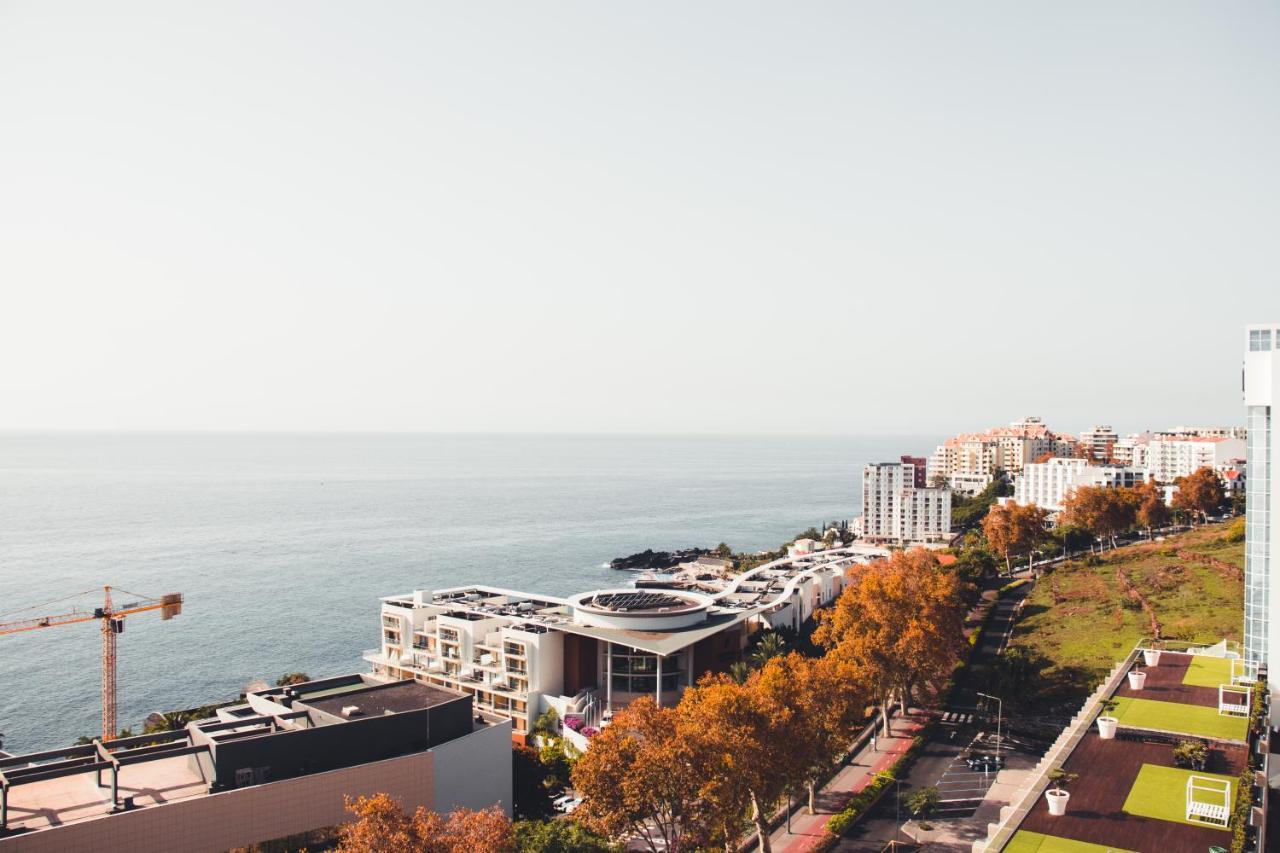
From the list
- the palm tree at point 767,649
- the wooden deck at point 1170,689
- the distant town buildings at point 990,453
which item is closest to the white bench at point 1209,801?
the wooden deck at point 1170,689

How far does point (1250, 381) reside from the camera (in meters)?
34.1

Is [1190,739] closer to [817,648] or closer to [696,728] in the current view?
[696,728]

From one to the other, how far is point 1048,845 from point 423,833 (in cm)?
1547

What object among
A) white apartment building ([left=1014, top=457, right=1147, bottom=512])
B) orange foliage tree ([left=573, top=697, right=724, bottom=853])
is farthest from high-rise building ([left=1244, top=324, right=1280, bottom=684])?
white apartment building ([left=1014, top=457, right=1147, bottom=512])

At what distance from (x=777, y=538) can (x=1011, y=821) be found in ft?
398

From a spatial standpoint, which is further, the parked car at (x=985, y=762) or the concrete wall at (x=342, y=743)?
the parked car at (x=985, y=762)

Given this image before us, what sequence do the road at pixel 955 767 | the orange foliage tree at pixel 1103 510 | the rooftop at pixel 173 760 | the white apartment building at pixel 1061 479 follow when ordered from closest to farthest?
the rooftop at pixel 173 760, the road at pixel 955 767, the orange foliage tree at pixel 1103 510, the white apartment building at pixel 1061 479

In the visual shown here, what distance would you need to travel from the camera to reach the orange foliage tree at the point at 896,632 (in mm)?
44844

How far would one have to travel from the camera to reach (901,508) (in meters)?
128

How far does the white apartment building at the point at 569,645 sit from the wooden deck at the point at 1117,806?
24339 millimetres

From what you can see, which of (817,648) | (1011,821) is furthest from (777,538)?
(1011,821)

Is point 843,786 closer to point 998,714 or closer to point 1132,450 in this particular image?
point 998,714

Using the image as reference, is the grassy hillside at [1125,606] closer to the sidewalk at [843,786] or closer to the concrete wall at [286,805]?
the sidewalk at [843,786]

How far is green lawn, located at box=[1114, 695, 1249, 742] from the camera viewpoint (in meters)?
29.7
